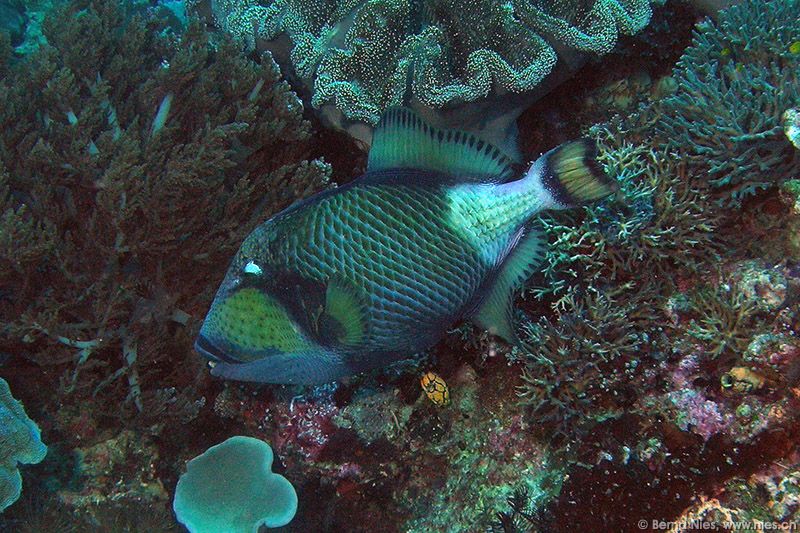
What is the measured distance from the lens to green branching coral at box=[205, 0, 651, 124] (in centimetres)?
311

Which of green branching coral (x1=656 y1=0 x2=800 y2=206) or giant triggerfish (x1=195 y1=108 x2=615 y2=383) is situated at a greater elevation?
green branching coral (x1=656 y1=0 x2=800 y2=206)

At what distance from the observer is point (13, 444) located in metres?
2.99

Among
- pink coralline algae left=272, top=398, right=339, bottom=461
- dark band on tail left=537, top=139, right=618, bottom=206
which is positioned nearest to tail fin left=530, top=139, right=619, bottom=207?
dark band on tail left=537, top=139, right=618, bottom=206

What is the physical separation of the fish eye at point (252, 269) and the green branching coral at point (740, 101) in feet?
7.80

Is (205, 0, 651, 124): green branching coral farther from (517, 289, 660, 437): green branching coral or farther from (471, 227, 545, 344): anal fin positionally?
(517, 289, 660, 437): green branching coral

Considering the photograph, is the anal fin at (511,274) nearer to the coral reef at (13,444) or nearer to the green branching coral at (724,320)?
the green branching coral at (724,320)

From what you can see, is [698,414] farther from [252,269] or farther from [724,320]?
[252,269]

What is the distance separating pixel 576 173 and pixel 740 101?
1.44m

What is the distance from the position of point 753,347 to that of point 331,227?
201 cm

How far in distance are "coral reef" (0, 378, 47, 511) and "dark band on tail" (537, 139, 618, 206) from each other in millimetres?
3104

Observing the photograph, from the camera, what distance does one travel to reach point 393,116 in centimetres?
209

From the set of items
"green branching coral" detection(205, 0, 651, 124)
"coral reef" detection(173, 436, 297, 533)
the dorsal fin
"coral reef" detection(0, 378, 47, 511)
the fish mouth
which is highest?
"green branching coral" detection(205, 0, 651, 124)

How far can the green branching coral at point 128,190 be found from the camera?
3127 mm

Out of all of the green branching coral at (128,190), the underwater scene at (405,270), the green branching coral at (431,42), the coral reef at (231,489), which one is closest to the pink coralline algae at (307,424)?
the underwater scene at (405,270)
